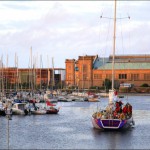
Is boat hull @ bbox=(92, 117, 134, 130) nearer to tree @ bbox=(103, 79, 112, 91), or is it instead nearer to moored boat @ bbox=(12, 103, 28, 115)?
moored boat @ bbox=(12, 103, 28, 115)

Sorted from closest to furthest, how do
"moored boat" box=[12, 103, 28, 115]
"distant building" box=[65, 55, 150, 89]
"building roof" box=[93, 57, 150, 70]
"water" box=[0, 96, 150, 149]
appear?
1. "water" box=[0, 96, 150, 149]
2. "moored boat" box=[12, 103, 28, 115]
3. "building roof" box=[93, 57, 150, 70]
4. "distant building" box=[65, 55, 150, 89]

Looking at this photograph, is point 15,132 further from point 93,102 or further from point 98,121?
point 93,102

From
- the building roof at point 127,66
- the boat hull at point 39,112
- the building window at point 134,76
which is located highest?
the building roof at point 127,66

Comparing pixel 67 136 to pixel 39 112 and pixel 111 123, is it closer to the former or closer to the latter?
pixel 111 123

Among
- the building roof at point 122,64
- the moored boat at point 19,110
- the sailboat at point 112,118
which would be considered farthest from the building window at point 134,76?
the sailboat at point 112,118

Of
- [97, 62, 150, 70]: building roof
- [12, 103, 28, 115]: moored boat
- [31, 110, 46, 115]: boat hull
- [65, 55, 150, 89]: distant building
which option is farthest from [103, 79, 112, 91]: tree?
[12, 103, 28, 115]: moored boat

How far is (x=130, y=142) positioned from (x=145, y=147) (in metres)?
2.96

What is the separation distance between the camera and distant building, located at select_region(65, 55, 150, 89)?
190 m

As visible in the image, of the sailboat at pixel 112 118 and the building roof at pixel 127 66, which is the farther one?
the building roof at pixel 127 66

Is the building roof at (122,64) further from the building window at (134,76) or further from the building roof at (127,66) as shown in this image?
the building window at (134,76)

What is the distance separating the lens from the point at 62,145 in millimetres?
43781

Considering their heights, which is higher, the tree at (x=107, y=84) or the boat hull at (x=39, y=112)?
the tree at (x=107, y=84)

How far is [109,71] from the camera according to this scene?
18900 cm

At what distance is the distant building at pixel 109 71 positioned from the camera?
189625 mm
